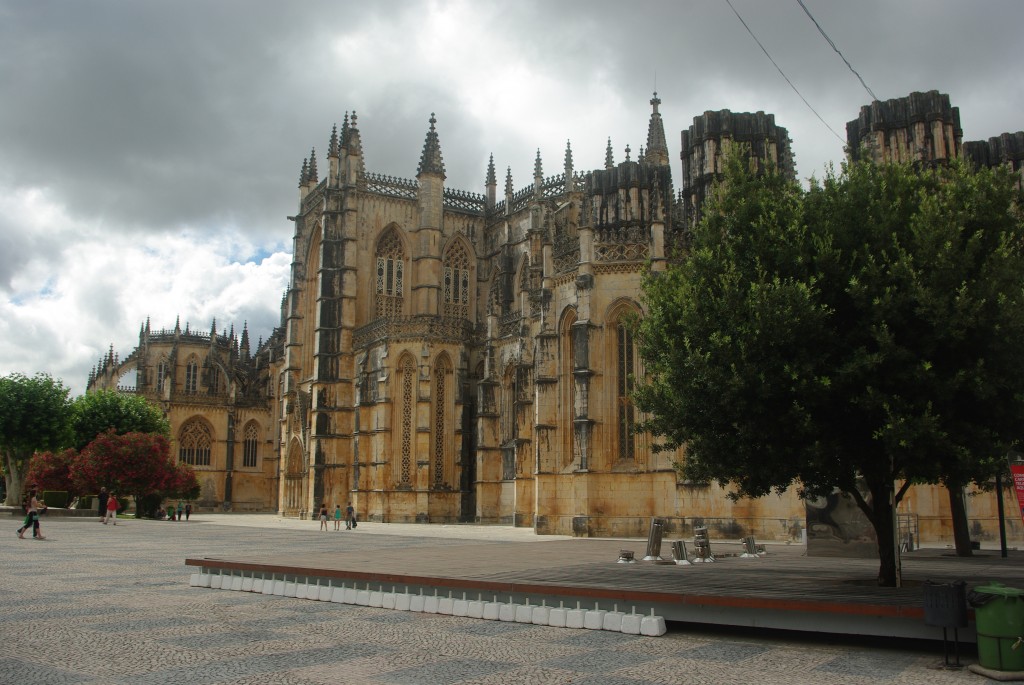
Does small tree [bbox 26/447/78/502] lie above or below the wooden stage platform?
above

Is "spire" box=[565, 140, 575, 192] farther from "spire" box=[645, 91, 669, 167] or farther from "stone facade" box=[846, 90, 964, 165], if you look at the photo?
"stone facade" box=[846, 90, 964, 165]

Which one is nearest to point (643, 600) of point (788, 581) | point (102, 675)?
point (788, 581)

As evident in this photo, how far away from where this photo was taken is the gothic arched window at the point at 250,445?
74812mm

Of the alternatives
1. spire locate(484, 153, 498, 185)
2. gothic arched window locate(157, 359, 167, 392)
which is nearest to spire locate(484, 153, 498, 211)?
spire locate(484, 153, 498, 185)

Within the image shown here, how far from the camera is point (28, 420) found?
4950 centimetres

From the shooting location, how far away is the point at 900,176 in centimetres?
1331

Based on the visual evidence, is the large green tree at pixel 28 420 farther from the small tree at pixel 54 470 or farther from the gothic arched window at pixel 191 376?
the gothic arched window at pixel 191 376

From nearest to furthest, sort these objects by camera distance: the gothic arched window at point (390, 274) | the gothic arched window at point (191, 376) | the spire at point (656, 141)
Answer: the spire at point (656, 141) < the gothic arched window at point (390, 274) < the gothic arched window at point (191, 376)

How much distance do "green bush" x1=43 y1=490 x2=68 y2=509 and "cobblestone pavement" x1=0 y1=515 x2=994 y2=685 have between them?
1696 inches

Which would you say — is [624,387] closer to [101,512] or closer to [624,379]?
[624,379]

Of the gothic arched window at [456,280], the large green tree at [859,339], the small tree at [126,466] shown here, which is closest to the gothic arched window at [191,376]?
the small tree at [126,466]

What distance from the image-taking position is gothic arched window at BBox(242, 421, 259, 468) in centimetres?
7481

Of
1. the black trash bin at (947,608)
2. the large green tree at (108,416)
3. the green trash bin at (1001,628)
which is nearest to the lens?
the green trash bin at (1001,628)

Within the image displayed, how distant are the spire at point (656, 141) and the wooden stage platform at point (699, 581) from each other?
1167 inches
